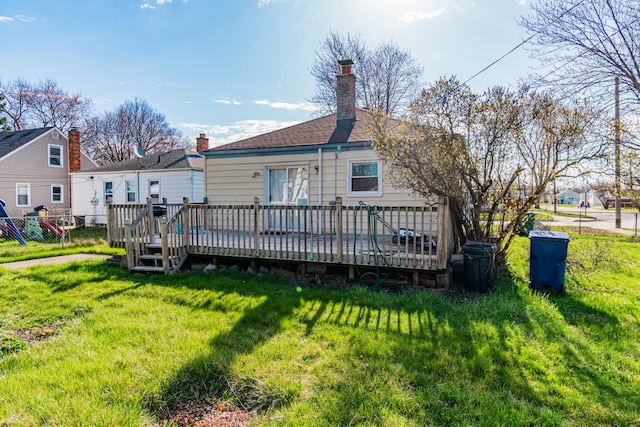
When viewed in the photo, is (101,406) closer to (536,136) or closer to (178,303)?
(178,303)

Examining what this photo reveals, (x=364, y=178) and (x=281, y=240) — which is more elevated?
(x=364, y=178)

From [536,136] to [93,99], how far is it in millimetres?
38742

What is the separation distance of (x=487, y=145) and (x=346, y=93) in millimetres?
5747

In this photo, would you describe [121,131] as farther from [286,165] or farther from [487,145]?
[487,145]

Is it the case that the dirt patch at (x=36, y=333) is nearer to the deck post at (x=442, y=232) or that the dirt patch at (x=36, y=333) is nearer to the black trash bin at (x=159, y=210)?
the black trash bin at (x=159, y=210)

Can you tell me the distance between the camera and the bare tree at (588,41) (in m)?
9.00

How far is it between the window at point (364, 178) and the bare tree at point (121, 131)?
30.7 meters

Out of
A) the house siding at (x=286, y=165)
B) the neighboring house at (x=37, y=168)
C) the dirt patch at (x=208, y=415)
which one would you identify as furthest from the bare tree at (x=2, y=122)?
the dirt patch at (x=208, y=415)

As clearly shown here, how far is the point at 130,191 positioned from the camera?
62.8 ft

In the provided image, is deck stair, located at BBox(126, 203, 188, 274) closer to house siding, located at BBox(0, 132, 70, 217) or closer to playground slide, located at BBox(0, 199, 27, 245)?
playground slide, located at BBox(0, 199, 27, 245)

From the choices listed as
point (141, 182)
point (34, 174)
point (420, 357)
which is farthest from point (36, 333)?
point (34, 174)

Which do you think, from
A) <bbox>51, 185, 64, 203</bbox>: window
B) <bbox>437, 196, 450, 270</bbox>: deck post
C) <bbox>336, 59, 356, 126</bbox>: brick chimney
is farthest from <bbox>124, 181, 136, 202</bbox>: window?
<bbox>437, 196, 450, 270</bbox>: deck post

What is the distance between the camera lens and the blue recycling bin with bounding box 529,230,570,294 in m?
6.02

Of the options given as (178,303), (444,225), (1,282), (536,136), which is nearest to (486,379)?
(444,225)
